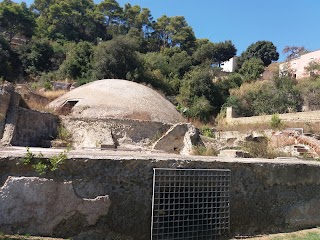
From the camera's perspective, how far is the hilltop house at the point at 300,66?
3783 cm

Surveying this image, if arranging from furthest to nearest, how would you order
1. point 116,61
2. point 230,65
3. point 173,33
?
1. point 173,33
2. point 230,65
3. point 116,61

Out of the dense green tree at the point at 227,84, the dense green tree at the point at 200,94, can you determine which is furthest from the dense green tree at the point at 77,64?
the dense green tree at the point at 227,84

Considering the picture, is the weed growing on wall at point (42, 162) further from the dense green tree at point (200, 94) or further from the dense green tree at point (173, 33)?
the dense green tree at point (173, 33)

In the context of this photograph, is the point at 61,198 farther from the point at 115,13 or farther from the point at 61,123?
the point at 115,13

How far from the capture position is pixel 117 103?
676 inches

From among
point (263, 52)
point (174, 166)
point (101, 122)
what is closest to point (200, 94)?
point (101, 122)

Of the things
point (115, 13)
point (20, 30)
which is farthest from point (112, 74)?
point (115, 13)

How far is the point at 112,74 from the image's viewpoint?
3125cm

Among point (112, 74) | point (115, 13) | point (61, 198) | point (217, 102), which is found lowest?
point (61, 198)

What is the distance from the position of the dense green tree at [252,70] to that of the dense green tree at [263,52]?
5751mm

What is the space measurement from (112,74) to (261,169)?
27.2 m

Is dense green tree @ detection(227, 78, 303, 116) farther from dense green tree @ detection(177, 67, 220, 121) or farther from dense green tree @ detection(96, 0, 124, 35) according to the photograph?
dense green tree @ detection(96, 0, 124, 35)

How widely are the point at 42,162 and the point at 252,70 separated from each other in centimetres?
3872

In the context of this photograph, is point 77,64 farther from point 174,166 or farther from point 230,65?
point 174,166
